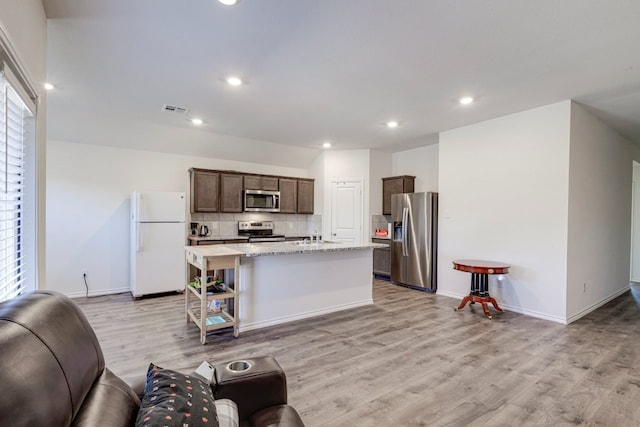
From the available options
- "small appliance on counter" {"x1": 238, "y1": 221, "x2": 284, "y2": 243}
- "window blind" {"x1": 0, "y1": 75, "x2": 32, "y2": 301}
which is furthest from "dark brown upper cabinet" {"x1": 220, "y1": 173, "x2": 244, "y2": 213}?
"window blind" {"x1": 0, "y1": 75, "x2": 32, "y2": 301}

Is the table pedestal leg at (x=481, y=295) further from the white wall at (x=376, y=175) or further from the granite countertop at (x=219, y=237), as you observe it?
the granite countertop at (x=219, y=237)

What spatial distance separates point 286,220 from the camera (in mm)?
6988

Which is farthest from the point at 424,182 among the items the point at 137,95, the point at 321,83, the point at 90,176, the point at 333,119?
the point at 90,176

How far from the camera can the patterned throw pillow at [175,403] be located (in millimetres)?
851

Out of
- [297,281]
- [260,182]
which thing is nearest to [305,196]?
[260,182]

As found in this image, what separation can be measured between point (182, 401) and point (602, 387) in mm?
3064

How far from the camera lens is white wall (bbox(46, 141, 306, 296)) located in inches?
187

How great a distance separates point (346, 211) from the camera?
6629mm

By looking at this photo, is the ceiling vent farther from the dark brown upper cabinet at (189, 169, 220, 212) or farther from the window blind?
the window blind

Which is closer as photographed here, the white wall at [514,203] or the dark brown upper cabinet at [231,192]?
the white wall at [514,203]

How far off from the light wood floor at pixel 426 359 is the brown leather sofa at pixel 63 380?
2.98ft

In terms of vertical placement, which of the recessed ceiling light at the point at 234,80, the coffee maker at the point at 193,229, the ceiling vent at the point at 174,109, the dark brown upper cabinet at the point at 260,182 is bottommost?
the coffee maker at the point at 193,229

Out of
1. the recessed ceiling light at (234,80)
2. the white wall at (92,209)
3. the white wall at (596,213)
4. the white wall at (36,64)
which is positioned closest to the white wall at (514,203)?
the white wall at (596,213)

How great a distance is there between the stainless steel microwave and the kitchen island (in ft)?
7.27
